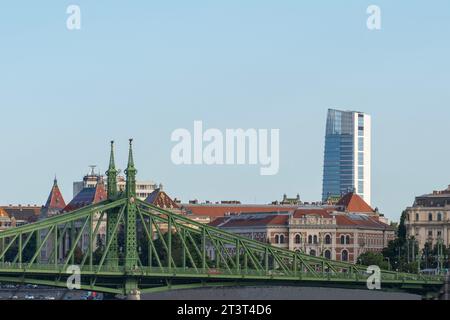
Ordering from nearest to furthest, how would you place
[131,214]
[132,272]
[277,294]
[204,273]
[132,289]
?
[132,289]
[132,272]
[204,273]
[131,214]
[277,294]

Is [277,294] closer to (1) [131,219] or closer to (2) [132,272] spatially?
(1) [131,219]

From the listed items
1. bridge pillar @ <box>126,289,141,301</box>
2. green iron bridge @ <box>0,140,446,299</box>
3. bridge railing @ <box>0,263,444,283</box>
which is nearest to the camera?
bridge railing @ <box>0,263,444,283</box>

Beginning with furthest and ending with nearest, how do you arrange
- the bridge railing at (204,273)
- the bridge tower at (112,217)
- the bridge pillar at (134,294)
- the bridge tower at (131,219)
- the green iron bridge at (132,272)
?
the bridge tower at (112,217) → the bridge tower at (131,219) → the green iron bridge at (132,272) → the bridge pillar at (134,294) → the bridge railing at (204,273)

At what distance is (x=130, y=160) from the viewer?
130 metres

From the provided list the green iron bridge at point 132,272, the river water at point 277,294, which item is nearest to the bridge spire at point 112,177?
the green iron bridge at point 132,272

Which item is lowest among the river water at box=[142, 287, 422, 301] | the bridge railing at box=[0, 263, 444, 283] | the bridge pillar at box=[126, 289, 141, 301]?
the river water at box=[142, 287, 422, 301]

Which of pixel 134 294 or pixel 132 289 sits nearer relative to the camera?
pixel 134 294

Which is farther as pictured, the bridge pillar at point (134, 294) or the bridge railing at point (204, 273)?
the bridge pillar at point (134, 294)

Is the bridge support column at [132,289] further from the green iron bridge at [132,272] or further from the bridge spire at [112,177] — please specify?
the bridge spire at [112,177]

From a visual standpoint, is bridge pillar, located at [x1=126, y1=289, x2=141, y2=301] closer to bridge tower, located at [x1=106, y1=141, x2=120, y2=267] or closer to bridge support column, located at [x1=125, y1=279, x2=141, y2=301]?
bridge support column, located at [x1=125, y1=279, x2=141, y2=301]

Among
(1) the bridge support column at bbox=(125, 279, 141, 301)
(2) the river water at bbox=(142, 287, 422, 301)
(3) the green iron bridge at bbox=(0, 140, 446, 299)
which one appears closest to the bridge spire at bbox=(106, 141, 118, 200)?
(3) the green iron bridge at bbox=(0, 140, 446, 299)

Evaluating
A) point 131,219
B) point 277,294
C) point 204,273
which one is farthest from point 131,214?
point 277,294

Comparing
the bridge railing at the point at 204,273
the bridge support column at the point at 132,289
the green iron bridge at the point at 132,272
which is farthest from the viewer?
the bridge support column at the point at 132,289
